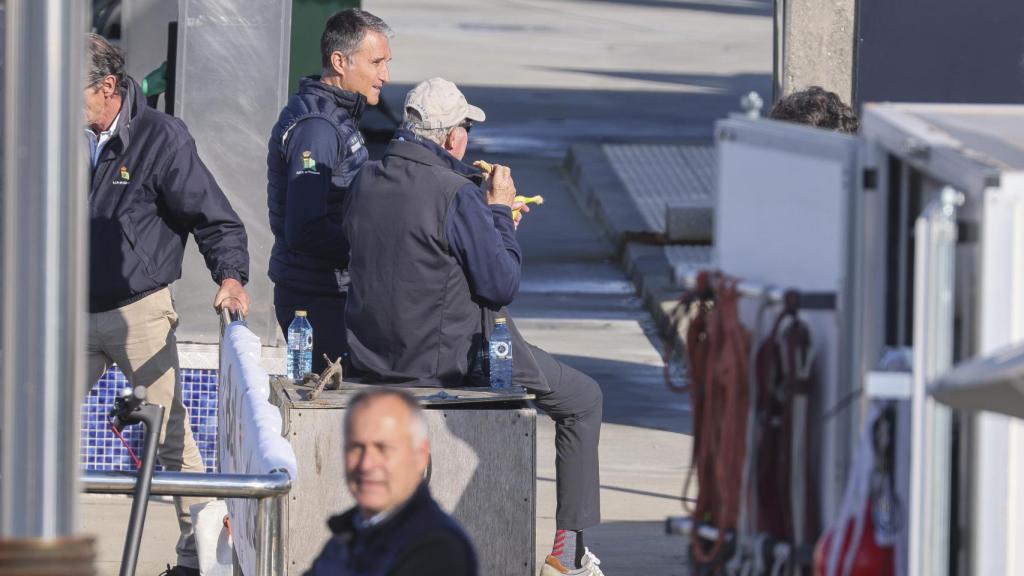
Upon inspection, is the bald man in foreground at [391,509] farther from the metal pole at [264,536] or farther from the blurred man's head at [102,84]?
the blurred man's head at [102,84]

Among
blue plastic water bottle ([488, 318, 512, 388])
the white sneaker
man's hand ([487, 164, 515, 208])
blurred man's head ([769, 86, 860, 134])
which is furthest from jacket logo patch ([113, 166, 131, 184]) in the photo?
blurred man's head ([769, 86, 860, 134])

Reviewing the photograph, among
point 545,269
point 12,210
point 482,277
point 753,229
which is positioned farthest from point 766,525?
point 545,269

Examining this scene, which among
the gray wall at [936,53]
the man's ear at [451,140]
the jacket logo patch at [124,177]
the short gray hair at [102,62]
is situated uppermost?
the gray wall at [936,53]

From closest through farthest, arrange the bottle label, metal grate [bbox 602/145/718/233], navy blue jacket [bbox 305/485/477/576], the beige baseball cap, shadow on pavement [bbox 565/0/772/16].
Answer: navy blue jacket [bbox 305/485/477/576], the beige baseball cap, the bottle label, metal grate [bbox 602/145/718/233], shadow on pavement [bbox 565/0/772/16]

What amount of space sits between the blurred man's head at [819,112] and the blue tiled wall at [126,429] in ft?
10.8

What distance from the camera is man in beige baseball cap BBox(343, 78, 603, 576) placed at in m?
5.51

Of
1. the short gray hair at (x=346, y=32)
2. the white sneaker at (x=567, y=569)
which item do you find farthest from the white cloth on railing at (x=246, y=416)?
the white sneaker at (x=567, y=569)

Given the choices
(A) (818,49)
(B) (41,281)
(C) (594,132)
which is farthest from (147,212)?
(C) (594,132)

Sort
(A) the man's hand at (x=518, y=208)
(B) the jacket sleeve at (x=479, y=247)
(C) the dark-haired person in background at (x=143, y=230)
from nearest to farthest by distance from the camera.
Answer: (B) the jacket sleeve at (x=479, y=247)
(A) the man's hand at (x=518, y=208)
(C) the dark-haired person in background at (x=143, y=230)

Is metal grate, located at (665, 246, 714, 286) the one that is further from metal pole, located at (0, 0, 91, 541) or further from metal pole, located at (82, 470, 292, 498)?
metal pole, located at (0, 0, 91, 541)

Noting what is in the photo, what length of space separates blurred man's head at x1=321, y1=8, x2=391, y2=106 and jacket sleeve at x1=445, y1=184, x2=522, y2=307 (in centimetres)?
107

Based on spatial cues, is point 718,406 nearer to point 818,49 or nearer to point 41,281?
point 41,281

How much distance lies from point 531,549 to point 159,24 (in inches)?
194

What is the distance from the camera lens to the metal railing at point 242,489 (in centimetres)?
427
